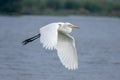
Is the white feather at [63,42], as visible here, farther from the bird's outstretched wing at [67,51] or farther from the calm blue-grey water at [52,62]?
the calm blue-grey water at [52,62]

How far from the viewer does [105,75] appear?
48.8ft

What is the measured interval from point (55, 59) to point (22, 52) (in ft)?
5.71

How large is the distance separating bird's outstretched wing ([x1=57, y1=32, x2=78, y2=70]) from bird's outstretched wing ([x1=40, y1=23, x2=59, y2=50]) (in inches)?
23.0

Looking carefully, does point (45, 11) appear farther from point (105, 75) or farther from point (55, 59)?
point (105, 75)

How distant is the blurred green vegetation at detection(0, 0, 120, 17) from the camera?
4173 cm

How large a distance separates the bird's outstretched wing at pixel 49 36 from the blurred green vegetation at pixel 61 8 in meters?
30.2

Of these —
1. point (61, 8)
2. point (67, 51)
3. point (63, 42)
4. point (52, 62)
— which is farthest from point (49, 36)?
point (61, 8)

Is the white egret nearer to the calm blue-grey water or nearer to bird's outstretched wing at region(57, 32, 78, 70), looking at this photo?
bird's outstretched wing at region(57, 32, 78, 70)

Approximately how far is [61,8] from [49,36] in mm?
33159

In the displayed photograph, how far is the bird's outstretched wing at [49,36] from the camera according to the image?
993cm

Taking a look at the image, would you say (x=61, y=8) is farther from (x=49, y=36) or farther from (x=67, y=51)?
(x=49, y=36)

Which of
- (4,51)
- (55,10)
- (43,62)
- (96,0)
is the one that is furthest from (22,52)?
(96,0)

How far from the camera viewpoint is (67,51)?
1145 cm

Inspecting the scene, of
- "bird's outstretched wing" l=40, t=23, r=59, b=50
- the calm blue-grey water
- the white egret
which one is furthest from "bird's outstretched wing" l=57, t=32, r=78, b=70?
the calm blue-grey water
